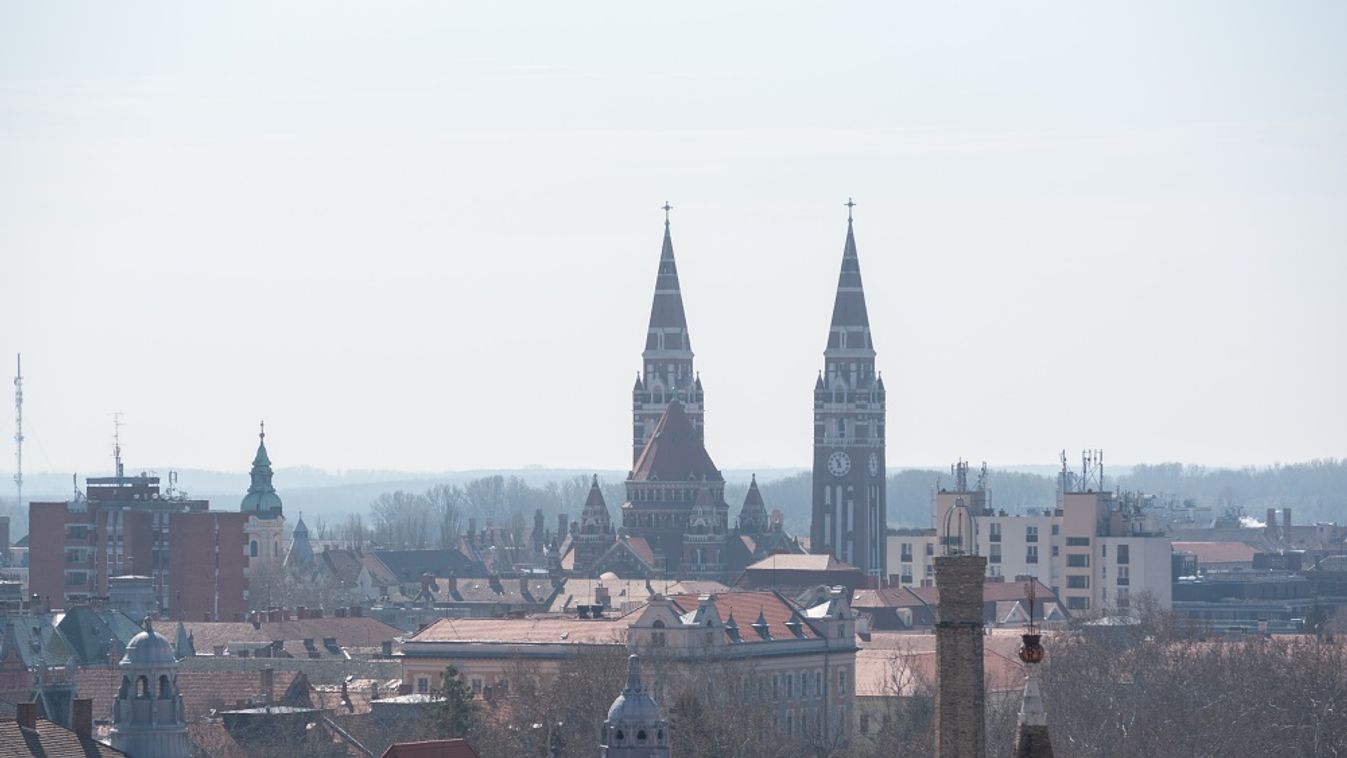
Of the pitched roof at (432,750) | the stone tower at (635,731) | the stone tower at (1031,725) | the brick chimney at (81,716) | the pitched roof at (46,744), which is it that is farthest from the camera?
the brick chimney at (81,716)

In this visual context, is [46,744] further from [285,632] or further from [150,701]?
[285,632]

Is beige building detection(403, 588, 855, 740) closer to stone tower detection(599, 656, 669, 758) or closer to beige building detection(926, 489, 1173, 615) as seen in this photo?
beige building detection(926, 489, 1173, 615)

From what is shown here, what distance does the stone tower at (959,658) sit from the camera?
55938mm

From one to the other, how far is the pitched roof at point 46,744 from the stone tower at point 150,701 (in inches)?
40.1

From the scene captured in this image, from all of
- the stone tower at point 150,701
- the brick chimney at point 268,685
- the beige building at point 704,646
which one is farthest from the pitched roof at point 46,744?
the beige building at point 704,646

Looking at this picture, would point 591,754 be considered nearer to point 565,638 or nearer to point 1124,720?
point 1124,720

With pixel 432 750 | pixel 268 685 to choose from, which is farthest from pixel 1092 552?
pixel 432 750

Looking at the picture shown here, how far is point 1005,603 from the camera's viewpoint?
183m

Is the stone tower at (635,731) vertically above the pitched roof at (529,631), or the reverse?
the pitched roof at (529,631)

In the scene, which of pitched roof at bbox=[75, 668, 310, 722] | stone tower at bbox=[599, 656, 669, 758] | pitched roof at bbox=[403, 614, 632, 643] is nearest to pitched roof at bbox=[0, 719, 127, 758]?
stone tower at bbox=[599, 656, 669, 758]

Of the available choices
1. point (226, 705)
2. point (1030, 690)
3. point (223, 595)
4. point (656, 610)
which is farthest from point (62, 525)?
point (1030, 690)

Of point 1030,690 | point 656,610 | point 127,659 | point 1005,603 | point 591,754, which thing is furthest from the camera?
point 1005,603

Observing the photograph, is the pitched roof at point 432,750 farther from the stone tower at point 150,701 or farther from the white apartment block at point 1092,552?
the white apartment block at point 1092,552

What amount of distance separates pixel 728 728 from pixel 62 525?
300ft
